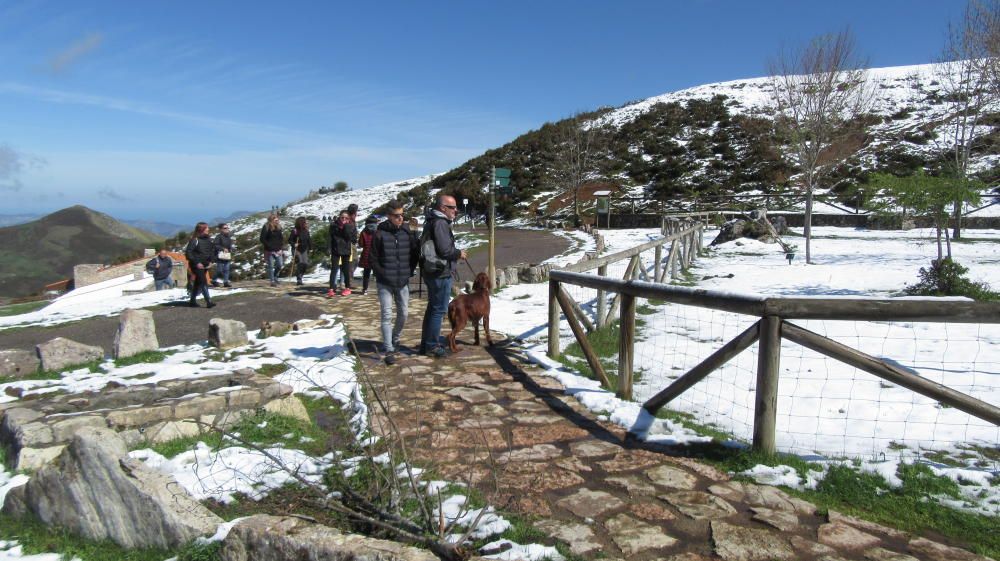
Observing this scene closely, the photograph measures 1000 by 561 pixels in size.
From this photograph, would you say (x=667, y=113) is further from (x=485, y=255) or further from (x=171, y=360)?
(x=171, y=360)

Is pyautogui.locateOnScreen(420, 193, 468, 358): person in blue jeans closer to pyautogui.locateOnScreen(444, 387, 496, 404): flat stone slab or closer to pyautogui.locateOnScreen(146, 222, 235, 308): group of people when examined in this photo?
pyautogui.locateOnScreen(444, 387, 496, 404): flat stone slab

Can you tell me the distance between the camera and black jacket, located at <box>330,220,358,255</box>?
39.3 feet

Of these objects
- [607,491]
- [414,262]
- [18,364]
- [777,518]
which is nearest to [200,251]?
[18,364]

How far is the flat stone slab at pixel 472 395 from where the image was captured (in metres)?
5.09

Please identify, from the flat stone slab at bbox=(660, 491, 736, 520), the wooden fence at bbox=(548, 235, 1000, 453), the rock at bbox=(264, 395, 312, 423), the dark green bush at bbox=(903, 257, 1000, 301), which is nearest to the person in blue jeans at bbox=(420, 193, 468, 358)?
the rock at bbox=(264, 395, 312, 423)

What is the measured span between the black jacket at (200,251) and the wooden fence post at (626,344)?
899cm

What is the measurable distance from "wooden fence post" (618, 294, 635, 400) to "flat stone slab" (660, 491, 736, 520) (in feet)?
5.64

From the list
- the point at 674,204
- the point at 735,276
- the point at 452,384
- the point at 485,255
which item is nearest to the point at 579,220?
the point at 674,204

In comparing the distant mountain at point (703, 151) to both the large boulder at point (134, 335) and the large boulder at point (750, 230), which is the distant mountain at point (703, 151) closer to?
the large boulder at point (750, 230)

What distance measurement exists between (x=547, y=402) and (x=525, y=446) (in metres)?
1.03

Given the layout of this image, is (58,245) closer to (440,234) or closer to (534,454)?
(440,234)

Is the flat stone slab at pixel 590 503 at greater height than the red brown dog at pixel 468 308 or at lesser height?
lesser

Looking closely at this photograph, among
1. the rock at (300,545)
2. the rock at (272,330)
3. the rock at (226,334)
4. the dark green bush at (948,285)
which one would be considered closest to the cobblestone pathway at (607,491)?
the rock at (300,545)

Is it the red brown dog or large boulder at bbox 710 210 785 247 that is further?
large boulder at bbox 710 210 785 247
